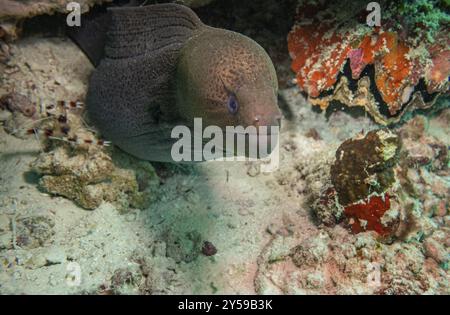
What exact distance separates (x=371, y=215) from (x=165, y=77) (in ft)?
6.54

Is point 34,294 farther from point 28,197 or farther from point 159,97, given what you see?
point 159,97

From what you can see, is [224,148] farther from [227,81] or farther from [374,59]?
[374,59]

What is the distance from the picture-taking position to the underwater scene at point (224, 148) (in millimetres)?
2555

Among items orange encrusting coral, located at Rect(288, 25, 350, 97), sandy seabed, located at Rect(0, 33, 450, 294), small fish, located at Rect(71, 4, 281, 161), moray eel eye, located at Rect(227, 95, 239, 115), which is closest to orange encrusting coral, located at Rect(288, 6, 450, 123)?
orange encrusting coral, located at Rect(288, 25, 350, 97)

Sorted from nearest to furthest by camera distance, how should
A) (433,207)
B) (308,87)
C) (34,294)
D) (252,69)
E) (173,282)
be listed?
1. (252,69)
2. (34,294)
3. (173,282)
4. (433,207)
5. (308,87)

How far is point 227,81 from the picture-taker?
7.50 feet

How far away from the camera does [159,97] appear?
296cm

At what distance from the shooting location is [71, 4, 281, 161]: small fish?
2.29 meters

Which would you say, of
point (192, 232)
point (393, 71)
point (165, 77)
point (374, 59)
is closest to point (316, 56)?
point (374, 59)

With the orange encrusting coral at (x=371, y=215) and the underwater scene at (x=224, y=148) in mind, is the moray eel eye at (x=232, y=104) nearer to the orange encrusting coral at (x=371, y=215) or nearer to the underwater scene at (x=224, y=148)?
the underwater scene at (x=224, y=148)

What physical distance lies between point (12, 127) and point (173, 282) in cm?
242

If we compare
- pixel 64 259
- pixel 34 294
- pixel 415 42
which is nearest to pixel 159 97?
pixel 64 259

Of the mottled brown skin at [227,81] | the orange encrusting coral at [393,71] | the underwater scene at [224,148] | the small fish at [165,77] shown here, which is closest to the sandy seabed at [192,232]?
the underwater scene at [224,148]

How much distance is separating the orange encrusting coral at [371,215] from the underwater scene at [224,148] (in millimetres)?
11
